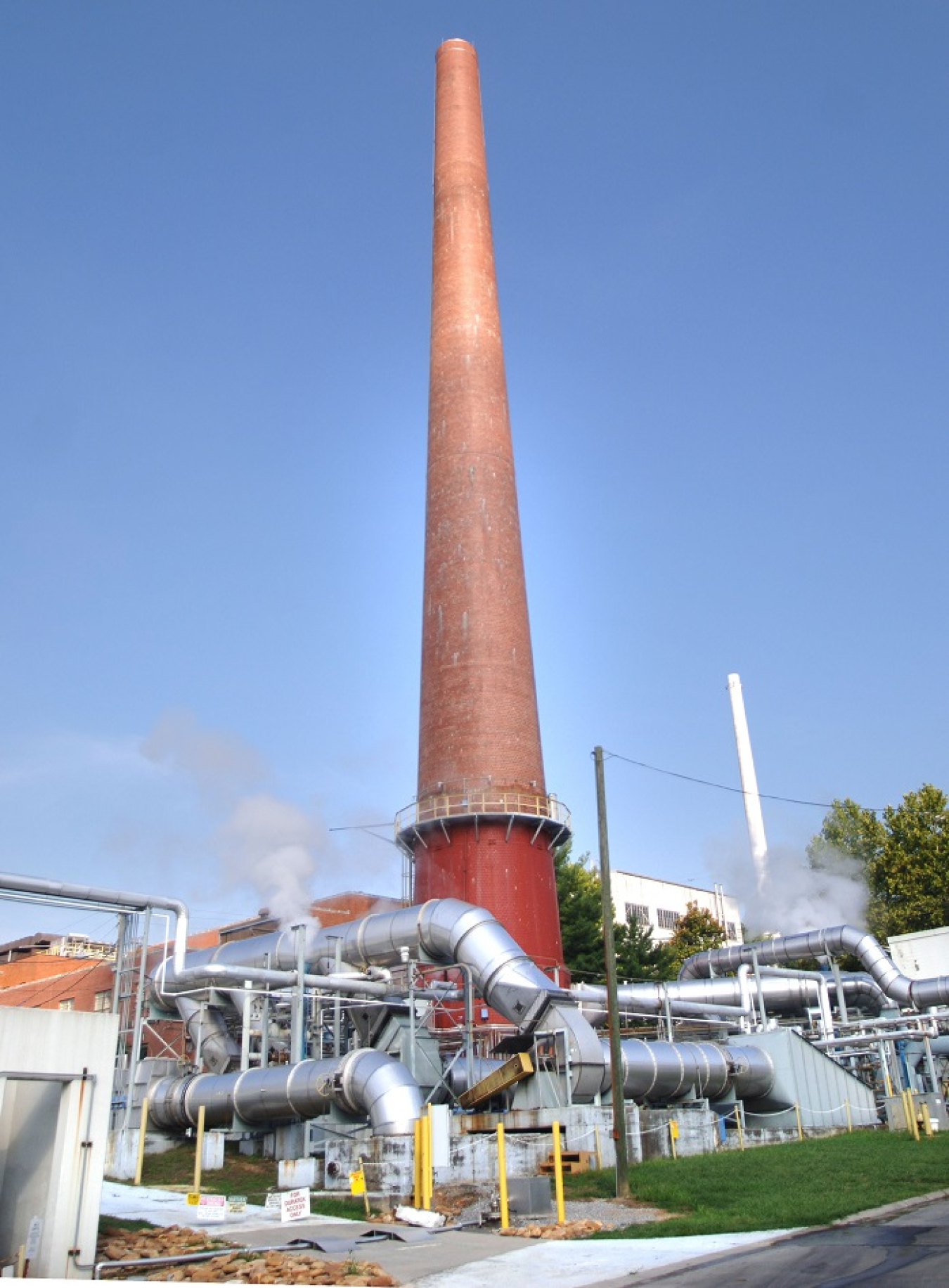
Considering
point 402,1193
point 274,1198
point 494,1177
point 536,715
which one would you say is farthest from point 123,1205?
point 536,715

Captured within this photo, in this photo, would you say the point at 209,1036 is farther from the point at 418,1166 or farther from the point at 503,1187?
the point at 503,1187

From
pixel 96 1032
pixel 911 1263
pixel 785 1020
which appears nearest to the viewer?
pixel 911 1263

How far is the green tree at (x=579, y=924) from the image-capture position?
4431 cm

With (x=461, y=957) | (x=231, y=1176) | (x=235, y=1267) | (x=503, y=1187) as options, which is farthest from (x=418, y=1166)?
(x=461, y=957)

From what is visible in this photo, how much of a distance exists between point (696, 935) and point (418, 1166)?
4388cm

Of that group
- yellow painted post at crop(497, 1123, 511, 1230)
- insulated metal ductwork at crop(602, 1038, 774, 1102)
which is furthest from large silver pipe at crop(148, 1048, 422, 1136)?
yellow painted post at crop(497, 1123, 511, 1230)

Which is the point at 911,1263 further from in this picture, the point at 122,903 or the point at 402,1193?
the point at 122,903

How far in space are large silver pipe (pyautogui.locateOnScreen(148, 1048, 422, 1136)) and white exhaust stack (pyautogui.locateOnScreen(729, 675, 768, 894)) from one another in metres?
42.2

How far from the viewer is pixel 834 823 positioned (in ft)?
177

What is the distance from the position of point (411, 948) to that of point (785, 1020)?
20.1 m

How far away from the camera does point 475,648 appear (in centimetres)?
3231

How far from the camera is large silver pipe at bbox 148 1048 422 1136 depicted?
20875mm

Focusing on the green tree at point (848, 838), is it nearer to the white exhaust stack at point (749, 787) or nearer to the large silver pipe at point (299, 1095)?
the white exhaust stack at point (749, 787)

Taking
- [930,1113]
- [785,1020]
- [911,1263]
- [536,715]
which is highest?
[536,715]
